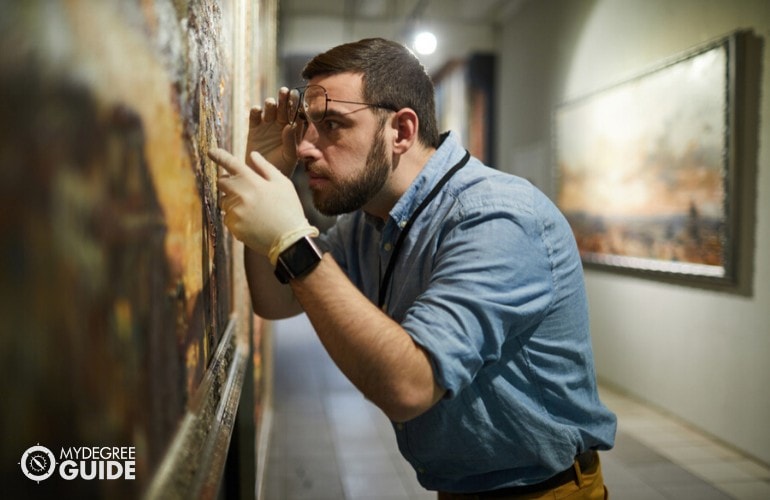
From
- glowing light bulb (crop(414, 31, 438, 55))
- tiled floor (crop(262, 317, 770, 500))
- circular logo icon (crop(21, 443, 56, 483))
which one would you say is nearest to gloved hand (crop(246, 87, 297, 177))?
circular logo icon (crop(21, 443, 56, 483))

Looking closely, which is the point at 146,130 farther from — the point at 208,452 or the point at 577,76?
the point at 577,76

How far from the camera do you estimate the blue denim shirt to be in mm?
1062

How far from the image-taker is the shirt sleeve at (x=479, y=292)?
3.36ft

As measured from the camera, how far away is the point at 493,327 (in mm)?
1076

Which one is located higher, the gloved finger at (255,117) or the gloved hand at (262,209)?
the gloved finger at (255,117)

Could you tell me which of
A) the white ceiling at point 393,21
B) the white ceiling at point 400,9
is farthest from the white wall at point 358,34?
the white ceiling at point 400,9

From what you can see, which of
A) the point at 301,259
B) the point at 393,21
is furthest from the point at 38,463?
the point at 393,21

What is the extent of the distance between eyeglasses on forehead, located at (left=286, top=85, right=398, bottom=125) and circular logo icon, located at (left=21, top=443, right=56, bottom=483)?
103 centimetres

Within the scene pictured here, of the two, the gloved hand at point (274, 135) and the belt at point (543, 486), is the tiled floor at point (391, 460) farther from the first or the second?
the gloved hand at point (274, 135)

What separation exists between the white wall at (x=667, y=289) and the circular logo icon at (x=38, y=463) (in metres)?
3.85

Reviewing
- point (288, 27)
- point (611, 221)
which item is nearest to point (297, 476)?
point (611, 221)

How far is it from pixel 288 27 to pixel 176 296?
734 cm

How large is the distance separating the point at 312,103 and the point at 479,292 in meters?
0.61

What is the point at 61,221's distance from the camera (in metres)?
0.43
